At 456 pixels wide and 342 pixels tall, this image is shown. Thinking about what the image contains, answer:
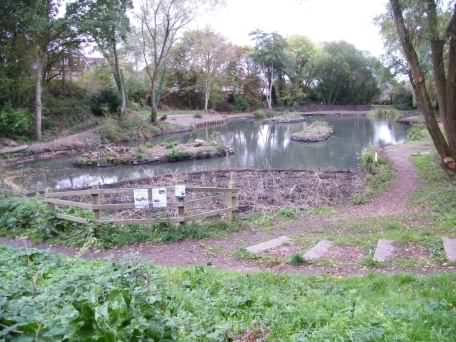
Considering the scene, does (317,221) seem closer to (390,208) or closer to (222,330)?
(390,208)

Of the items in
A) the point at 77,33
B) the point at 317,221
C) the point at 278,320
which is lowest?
the point at 317,221

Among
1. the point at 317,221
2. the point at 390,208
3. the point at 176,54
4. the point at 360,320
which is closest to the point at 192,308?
the point at 360,320

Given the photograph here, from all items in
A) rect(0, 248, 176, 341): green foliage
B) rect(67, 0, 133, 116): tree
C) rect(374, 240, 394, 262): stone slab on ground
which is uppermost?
rect(67, 0, 133, 116): tree

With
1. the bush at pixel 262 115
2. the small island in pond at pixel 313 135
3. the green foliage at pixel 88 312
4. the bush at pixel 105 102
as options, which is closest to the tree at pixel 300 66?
the bush at pixel 262 115

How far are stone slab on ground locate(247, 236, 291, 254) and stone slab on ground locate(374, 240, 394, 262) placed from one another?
1.62 meters

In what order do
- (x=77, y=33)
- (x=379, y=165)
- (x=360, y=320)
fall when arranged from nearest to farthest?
(x=360, y=320) < (x=379, y=165) < (x=77, y=33)

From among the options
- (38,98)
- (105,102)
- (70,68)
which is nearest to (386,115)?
(105,102)

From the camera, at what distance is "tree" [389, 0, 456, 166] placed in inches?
309

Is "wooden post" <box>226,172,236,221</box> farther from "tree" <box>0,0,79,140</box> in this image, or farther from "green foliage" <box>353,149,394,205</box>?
"tree" <box>0,0,79,140</box>

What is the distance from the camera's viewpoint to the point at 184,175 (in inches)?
604

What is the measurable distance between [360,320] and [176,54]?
45317 mm

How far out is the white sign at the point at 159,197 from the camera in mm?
8195

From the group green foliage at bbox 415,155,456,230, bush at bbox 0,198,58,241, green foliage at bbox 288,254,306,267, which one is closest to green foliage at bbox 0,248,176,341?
green foliage at bbox 288,254,306,267

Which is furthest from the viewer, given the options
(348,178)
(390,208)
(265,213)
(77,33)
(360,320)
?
(77,33)
